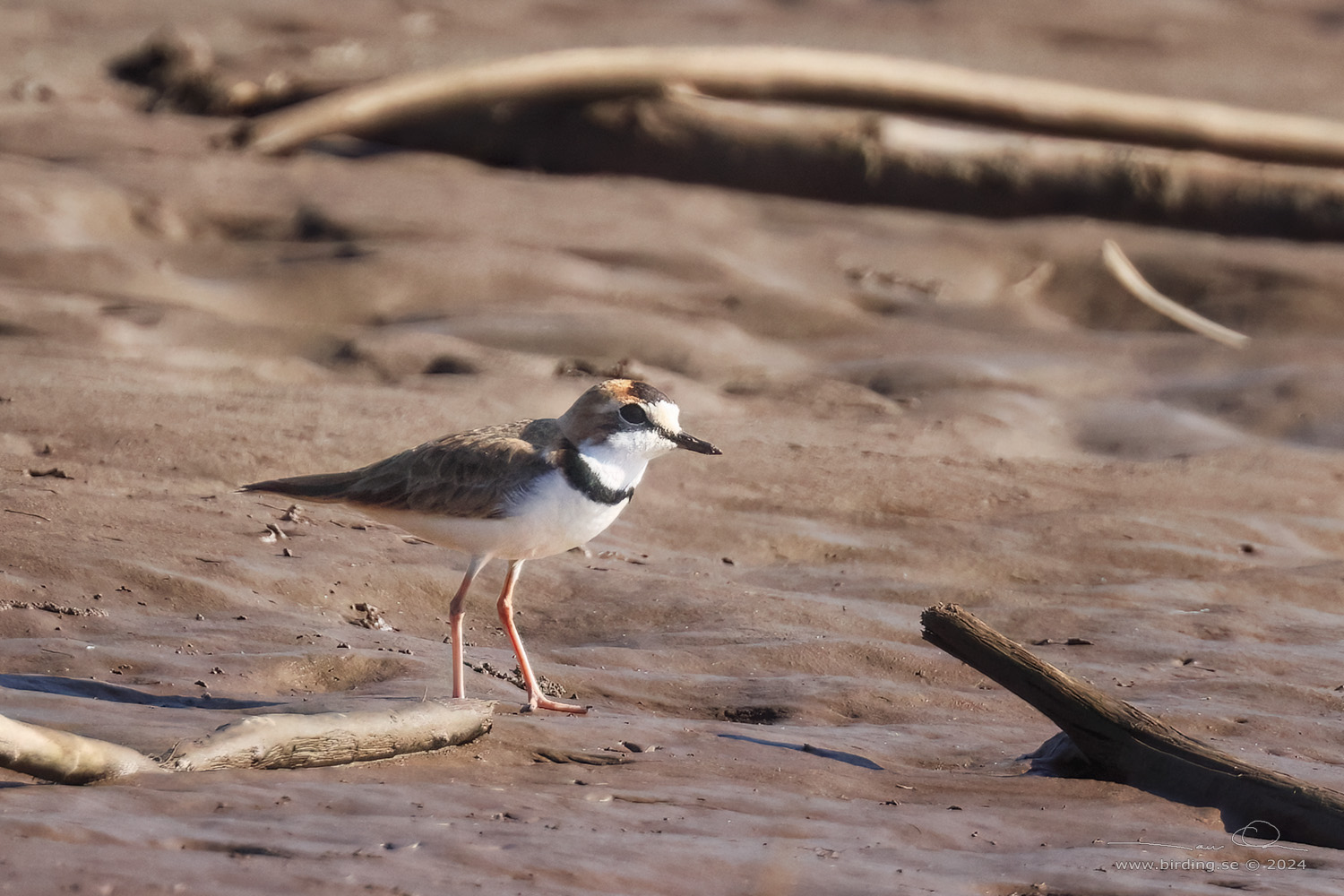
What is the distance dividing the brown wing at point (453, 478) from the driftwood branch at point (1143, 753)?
52.0 inches

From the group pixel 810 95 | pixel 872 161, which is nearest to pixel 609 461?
pixel 872 161

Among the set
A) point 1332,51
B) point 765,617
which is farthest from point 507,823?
point 1332,51

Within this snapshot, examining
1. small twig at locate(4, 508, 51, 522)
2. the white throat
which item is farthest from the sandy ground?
the white throat

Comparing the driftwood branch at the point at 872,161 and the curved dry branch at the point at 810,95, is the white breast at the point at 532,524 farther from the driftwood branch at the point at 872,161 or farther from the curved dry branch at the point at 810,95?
the driftwood branch at the point at 872,161

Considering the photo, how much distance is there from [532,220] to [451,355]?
107 inches

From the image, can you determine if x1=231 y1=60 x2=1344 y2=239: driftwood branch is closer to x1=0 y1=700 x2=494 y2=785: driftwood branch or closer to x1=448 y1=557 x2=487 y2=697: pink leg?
x1=448 y1=557 x2=487 y2=697: pink leg

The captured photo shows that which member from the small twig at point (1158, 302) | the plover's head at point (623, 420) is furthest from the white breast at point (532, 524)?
the small twig at point (1158, 302)

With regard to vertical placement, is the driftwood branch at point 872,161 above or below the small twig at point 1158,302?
above

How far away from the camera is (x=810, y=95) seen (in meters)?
12.6

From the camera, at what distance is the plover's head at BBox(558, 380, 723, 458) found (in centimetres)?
450

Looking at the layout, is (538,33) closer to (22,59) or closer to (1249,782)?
(22,59)

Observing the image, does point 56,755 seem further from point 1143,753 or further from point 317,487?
point 1143,753

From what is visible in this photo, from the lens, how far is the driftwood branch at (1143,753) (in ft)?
12.1

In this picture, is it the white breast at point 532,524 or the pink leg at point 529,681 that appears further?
the white breast at point 532,524
